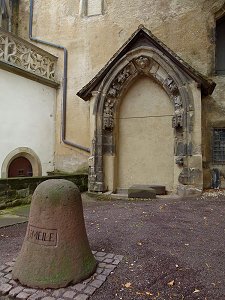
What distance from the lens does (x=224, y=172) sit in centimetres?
863

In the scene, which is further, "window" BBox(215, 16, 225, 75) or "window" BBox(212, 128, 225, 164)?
"window" BBox(215, 16, 225, 75)

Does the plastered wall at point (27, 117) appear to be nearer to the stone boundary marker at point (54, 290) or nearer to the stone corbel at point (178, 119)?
the stone corbel at point (178, 119)

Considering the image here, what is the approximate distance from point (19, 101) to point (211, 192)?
6675mm

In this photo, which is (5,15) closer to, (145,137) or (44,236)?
(145,137)

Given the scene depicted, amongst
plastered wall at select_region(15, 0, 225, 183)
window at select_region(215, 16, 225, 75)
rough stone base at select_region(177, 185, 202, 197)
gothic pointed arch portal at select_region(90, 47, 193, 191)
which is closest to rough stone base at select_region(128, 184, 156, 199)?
rough stone base at select_region(177, 185, 202, 197)

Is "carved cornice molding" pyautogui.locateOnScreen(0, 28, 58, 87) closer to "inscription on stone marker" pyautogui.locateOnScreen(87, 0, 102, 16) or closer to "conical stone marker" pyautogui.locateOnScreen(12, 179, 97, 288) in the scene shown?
"inscription on stone marker" pyautogui.locateOnScreen(87, 0, 102, 16)

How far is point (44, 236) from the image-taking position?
2.73 m

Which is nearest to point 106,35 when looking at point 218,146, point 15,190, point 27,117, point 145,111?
point 145,111

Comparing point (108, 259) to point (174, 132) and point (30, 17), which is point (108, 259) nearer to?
point (174, 132)

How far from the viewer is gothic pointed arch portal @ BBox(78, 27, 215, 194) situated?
7.67 meters

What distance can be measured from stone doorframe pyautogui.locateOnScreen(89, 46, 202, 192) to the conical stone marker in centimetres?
532

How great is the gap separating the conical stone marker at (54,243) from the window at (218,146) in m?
6.89

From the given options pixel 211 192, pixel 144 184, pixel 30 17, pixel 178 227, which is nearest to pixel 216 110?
pixel 211 192

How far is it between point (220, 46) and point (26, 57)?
656 centimetres
